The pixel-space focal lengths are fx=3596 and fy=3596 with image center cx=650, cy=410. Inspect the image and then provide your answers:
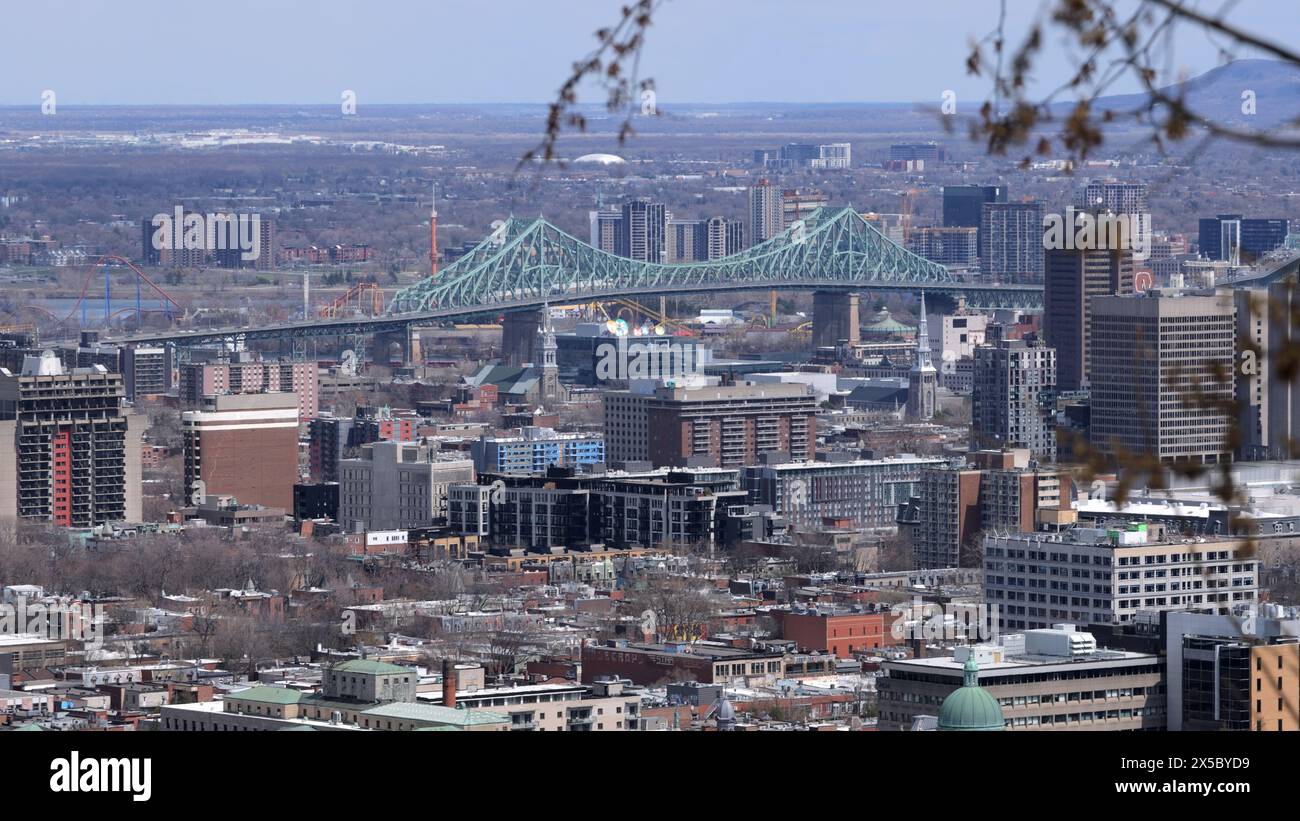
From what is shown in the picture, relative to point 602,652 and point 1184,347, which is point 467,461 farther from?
point 602,652

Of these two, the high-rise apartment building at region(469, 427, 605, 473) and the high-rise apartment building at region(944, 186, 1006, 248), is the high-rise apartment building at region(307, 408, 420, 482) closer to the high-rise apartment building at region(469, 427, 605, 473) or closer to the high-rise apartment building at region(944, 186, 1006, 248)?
the high-rise apartment building at region(469, 427, 605, 473)

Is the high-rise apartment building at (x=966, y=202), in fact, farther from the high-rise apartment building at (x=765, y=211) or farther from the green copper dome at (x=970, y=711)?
the green copper dome at (x=970, y=711)

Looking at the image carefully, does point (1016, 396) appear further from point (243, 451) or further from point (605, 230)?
point (605, 230)

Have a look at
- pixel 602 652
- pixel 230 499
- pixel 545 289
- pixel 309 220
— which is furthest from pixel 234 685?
pixel 309 220

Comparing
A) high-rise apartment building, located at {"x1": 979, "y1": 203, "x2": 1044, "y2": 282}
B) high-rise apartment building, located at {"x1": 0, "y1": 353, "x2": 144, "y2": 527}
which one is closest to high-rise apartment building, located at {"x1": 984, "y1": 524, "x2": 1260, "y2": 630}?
high-rise apartment building, located at {"x1": 0, "y1": 353, "x2": 144, "y2": 527}

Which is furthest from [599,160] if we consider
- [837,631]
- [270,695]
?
[270,695]
